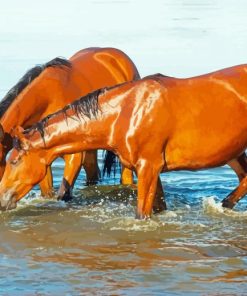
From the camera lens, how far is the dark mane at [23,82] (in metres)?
9.54

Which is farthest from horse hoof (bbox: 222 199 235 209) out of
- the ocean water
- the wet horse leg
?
the ocean water

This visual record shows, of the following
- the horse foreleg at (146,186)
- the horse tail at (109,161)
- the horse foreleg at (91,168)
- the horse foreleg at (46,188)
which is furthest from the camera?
the horse foreleg at (91,168)

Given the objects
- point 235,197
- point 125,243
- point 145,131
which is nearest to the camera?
point 125,243

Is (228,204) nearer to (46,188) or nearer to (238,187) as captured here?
(238,187)

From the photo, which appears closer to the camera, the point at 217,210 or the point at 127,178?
the point at 217,210

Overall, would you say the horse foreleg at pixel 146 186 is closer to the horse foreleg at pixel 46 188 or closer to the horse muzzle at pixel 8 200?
the horse muzzle at pixel 8 200

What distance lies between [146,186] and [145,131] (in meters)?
0.47

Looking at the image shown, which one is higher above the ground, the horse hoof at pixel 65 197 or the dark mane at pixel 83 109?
the dark mane at pixel 83 109

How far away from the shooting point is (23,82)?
31.9ft

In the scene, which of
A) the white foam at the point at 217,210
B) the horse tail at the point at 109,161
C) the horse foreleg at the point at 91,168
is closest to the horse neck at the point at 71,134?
the white foam at the point at 217,210

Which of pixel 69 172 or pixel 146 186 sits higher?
pixel 146 186

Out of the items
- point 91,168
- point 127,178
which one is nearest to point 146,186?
point 127,178

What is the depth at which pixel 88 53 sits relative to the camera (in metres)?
11.0

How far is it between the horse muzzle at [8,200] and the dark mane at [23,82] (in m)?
1.15
